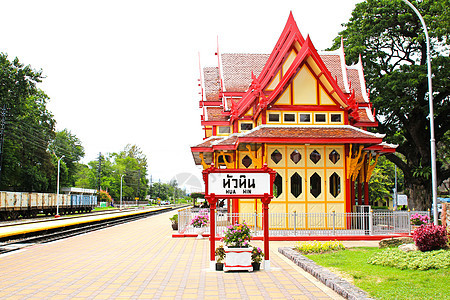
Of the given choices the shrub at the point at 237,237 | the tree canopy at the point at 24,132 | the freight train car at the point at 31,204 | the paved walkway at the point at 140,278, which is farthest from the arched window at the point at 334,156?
the tree canopy at the point at 24,132

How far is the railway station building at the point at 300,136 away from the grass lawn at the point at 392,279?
9.92 m

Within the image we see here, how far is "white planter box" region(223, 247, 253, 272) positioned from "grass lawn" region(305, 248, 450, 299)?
6.76ft

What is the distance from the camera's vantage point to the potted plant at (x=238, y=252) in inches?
453

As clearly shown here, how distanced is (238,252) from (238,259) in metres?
0.19

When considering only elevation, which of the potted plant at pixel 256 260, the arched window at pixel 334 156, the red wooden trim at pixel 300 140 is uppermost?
the red wooden trim at pixel 300 140

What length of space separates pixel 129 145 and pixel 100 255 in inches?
4590

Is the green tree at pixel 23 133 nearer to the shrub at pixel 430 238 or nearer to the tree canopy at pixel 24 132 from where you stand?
the tree canopy at pixel 24 132

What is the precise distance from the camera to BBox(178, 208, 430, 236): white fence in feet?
66.9

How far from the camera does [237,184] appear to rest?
40.9 feet

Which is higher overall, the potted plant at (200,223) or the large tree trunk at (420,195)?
the large tree trunk at (420,195)

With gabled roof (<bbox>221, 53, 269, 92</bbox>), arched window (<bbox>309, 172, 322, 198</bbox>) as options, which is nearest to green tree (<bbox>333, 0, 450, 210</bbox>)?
gabled roof (<bbox>221, 53, 269, 92</bbox>)

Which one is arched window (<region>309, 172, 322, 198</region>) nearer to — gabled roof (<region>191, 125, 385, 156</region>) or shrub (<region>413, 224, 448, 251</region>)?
gabled roof (<region>191, 125, 385, 156</region>)

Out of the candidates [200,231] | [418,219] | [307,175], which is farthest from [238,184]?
A: [418,219]

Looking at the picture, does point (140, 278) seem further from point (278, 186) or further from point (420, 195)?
point (420, 195)
